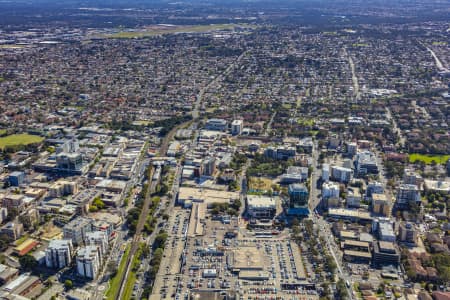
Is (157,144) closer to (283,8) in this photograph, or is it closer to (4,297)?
(4,297)

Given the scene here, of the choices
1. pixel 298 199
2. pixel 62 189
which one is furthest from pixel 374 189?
pixel 62 189

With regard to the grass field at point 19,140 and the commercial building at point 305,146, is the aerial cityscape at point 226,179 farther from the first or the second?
the grass field at point 19,140

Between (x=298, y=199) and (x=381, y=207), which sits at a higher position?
(x=298, y=199)

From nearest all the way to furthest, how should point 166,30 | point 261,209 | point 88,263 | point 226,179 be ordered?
point 88,263
point 261,209
point 226,179
point 166,30

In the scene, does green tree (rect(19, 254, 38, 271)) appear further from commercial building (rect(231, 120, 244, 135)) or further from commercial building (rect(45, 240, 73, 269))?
commercial building (rect(231, 120, 244, 135))

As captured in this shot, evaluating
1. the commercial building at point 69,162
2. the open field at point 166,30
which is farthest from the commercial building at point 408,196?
the open field at point 166,30

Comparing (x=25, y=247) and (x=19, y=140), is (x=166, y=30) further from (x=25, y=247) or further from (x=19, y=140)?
(x=25, y=247)
